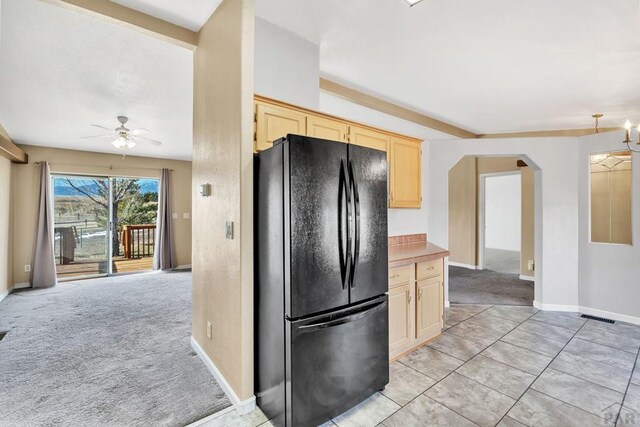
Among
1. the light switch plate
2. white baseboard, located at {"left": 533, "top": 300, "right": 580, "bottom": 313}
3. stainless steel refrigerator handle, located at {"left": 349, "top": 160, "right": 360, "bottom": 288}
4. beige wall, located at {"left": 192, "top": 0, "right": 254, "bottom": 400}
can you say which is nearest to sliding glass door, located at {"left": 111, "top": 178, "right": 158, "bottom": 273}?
beige wall, located at {"left": 192, "top": 0, "right": 254, "bottom": 400}

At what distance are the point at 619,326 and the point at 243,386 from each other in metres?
4.20

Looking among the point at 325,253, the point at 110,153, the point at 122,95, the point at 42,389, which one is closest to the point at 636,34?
the point at 325,253

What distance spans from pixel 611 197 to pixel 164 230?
7.95m

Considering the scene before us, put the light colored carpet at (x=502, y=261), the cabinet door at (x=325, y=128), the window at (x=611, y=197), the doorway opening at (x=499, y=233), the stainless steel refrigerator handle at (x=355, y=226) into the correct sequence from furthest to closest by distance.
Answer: the light colored carpet at (x=502, y=261) → the doorway opening at (x=499, y=233) → the window at (x=611, y=197) → the cabinet door at (x=325, y=128) → the stainless steel refrigerator handle at (x=355, y=226)

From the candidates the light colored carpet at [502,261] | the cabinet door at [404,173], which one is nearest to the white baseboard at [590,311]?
the cabinet door at [404,173]

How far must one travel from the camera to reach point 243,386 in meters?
1.95

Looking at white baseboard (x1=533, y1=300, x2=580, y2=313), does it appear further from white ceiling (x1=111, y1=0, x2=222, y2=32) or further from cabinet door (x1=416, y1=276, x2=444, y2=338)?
white ceiling (x1=111, y1=0, x2=222, y2=32)

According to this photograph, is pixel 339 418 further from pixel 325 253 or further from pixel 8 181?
pixel 8 181

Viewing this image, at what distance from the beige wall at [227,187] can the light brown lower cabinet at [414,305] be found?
1.27m

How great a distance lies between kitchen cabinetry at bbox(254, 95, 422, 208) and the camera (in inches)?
87.0

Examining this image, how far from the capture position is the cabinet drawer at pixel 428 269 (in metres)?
2.82

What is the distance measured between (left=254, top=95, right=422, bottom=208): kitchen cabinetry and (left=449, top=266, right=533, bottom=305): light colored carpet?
6.55 feet

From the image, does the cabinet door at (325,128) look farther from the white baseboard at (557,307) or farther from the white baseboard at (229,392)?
the white baseboard at (557,307)

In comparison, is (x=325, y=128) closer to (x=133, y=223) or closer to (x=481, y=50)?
(x=481, y=50)
